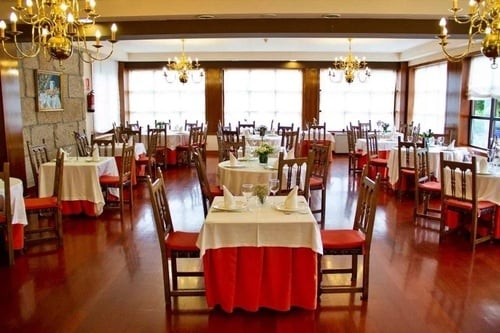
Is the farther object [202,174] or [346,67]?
[346,67]

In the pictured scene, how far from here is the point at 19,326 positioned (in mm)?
3365

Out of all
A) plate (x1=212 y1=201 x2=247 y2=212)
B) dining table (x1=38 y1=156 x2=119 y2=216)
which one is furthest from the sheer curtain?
plate (x1=212 y1=201 x2=247 y2=212)

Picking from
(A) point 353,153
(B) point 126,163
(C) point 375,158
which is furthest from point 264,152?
(A) point 353,153

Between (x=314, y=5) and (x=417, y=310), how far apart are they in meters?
4.27

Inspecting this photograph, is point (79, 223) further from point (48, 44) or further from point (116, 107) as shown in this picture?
point (116, 107)

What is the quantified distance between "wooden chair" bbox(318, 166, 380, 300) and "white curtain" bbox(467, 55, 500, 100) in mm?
6011

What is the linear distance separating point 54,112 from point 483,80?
28.6ft

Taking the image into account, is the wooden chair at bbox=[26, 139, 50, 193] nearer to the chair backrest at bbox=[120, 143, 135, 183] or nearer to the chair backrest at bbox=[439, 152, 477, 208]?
the chair backrest at bbox=[120, 143, 135, 183]

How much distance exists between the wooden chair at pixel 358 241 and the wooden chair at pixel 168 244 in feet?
3.39

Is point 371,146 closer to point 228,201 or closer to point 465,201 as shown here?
point 465,201

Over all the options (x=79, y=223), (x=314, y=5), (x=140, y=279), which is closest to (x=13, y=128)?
(x=79, y=223)

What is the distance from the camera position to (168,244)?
3.59m

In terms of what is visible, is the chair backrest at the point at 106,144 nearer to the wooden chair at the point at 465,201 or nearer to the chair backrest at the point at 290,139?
the chair backrest at the point at 290,139

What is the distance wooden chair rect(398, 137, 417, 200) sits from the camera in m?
7.44
